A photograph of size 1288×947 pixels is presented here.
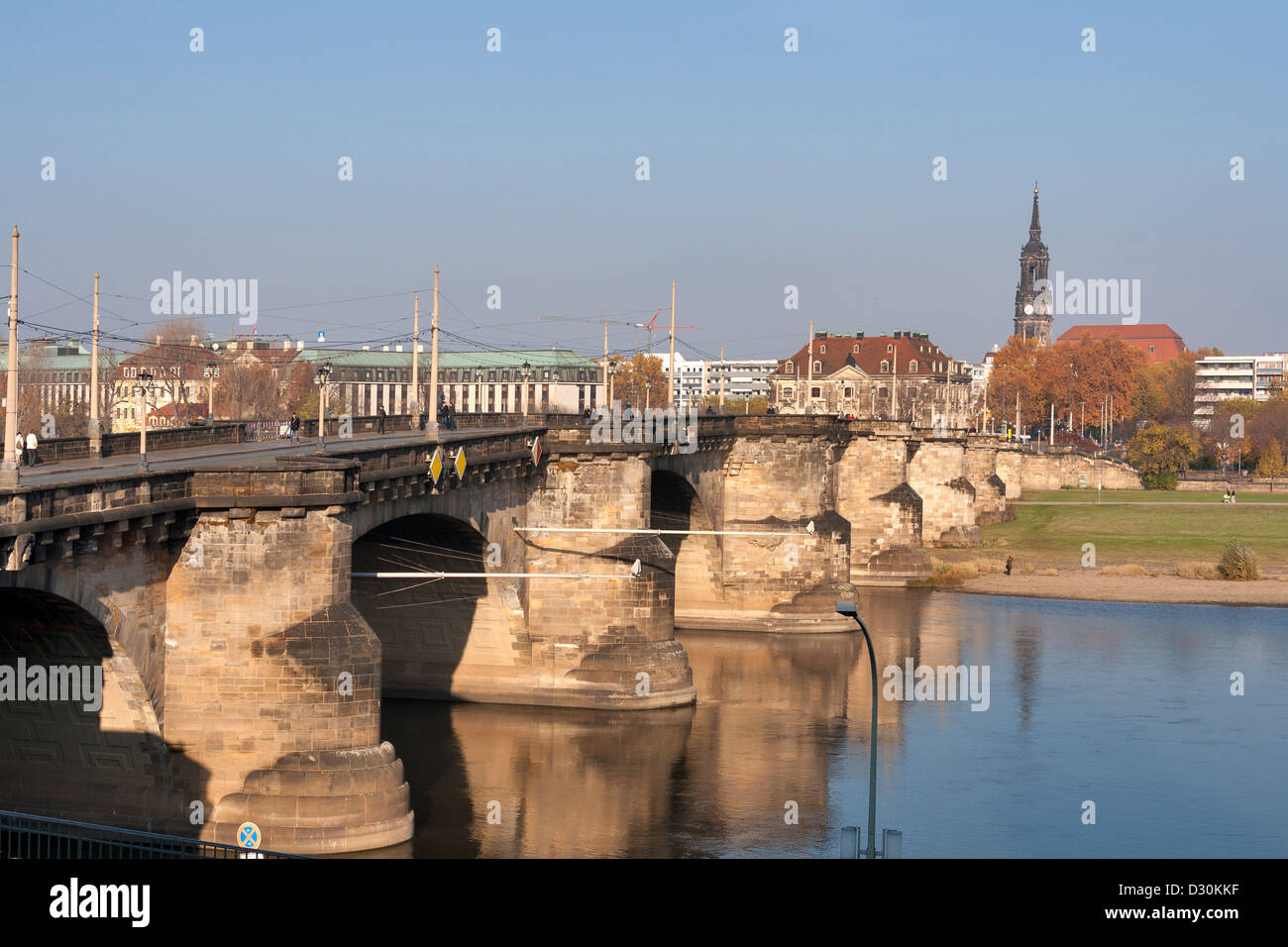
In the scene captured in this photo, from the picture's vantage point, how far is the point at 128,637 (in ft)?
98.8

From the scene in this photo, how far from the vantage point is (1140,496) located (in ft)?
445

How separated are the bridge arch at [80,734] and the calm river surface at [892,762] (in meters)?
5.63

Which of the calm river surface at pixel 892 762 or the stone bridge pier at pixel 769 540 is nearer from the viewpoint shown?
the calm river surface at pixel 892 762

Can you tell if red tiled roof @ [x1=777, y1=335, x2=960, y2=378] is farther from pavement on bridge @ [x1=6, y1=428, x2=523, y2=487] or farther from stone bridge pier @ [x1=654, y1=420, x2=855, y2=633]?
pavement on bridge @ [x1=6, y1=428, x2=523, y2=487]

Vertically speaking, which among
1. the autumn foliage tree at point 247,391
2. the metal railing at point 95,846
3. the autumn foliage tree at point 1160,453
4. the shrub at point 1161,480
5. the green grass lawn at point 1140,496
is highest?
the autumn foliage tree at point 247,391

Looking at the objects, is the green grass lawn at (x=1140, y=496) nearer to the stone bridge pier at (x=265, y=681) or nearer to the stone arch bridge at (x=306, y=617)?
the stone arch bridge at (x=306, y=617)

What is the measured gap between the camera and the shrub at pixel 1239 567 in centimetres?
8331

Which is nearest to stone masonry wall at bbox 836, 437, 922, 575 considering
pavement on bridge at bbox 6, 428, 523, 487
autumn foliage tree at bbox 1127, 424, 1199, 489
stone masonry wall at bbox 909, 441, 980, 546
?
stone masonry wall at bbox 909, 441, 980, 546

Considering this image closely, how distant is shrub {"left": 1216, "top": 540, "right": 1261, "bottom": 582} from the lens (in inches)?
3280

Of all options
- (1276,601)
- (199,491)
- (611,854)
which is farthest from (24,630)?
(1276,601)

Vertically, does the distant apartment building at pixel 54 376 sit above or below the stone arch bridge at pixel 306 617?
above

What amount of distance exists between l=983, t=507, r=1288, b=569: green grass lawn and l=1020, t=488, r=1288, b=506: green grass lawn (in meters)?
5.59

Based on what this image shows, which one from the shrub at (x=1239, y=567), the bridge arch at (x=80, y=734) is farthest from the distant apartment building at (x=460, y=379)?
the bridge arch at (x=80, y=734)
